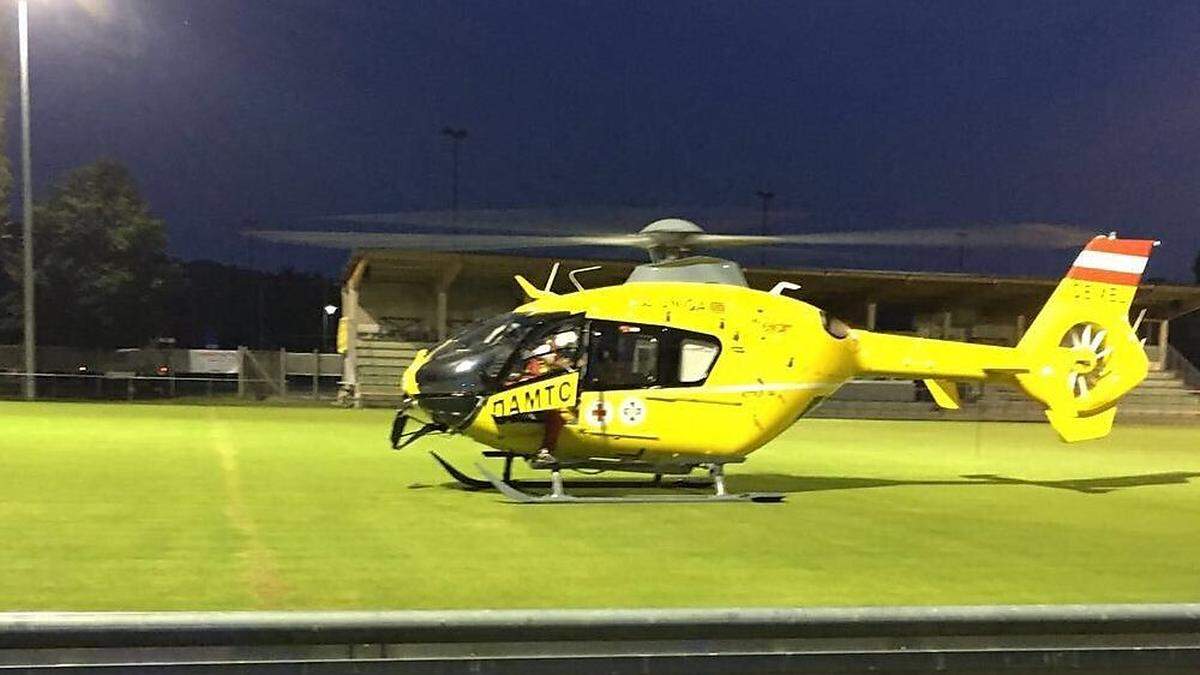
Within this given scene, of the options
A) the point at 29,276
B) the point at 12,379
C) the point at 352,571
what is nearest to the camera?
the point at 352,571

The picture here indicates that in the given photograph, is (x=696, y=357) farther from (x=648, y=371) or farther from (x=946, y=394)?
(x=946, y=394)

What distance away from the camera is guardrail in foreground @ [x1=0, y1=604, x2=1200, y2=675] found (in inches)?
103

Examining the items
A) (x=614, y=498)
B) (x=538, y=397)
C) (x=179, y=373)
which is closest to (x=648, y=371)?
(x=538, y=397)

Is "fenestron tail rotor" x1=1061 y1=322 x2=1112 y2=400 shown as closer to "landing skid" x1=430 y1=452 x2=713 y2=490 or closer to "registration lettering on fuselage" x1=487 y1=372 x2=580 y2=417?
"landing skid" x1=430 y1=452 x2=713 y2=490

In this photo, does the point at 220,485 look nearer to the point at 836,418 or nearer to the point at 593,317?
the point at 593,317

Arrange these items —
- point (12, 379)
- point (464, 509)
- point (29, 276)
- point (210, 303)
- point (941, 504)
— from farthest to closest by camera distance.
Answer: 1. point (210, 303)
2. point (12, 379)
3. point (29, 276)
4. point (941, 504)
5. point (464, 509)

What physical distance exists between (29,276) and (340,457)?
16.3 meters

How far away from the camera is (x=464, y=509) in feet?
27.3

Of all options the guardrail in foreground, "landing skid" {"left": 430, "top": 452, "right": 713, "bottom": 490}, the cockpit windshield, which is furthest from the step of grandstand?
the guardrail in foreground

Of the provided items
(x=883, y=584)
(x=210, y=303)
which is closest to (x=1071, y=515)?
(x=883, y=584)

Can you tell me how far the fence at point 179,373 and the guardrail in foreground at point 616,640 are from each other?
27117 mm

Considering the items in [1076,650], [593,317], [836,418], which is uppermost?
[593,317]

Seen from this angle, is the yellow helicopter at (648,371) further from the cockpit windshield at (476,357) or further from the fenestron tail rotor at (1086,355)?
the fenestron tail rotor at (1086,355)

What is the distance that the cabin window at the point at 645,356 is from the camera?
9039mm
